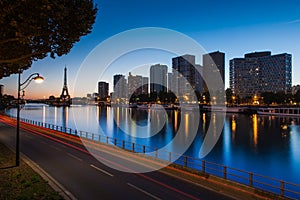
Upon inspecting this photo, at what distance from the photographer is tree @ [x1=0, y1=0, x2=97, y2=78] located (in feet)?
35.4

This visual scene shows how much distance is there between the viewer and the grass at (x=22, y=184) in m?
11.7

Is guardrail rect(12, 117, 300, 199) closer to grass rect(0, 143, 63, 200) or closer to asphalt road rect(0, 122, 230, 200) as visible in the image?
asphalt road rect(0, 122, 230, 200)

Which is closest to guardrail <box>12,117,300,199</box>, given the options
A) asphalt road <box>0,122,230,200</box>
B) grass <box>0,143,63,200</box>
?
asphalt road <box>0,122,230,200</box>

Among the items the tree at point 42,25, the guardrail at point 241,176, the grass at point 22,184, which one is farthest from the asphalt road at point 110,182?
the tree at point 42,25

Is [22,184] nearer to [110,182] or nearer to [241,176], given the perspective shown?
[110,182]

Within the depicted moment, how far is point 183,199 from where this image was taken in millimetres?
12641

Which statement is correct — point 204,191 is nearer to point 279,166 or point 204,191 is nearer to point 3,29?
point 3,29

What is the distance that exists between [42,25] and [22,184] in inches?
350

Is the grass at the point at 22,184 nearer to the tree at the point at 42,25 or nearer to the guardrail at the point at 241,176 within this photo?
the tree at the point at 42,25

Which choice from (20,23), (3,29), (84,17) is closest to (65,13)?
(84,17)

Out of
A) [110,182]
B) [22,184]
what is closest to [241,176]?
[110,182]

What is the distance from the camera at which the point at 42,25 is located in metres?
12.3

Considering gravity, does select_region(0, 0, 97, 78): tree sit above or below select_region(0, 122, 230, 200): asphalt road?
above

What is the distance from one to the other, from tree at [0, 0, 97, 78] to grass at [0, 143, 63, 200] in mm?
6672
